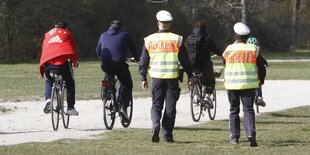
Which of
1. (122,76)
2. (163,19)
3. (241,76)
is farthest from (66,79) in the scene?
(241,76)

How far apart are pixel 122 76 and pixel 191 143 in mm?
3088

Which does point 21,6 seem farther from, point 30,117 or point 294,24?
point 30,117

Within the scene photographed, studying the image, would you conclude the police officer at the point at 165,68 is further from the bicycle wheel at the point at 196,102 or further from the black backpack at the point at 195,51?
the bicycle wheel at the point at 196,102

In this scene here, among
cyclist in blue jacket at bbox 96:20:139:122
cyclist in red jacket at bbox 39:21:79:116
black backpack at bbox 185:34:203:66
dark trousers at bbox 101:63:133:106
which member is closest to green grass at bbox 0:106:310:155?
dark trousers at bbox 101:63:133:106

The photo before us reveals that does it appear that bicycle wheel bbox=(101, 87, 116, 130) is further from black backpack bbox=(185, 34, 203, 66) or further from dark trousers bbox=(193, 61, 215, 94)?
dark trousers bbox=(193, 61, 215, 94)

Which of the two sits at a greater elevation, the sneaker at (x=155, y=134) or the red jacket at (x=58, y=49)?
the red jacket at (x=58, y=49)

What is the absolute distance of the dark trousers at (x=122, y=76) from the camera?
1568 centimetres

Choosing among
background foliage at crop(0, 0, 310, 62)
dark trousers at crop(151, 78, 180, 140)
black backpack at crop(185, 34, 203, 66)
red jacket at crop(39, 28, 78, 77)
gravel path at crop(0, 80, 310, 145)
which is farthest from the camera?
background foliage at crop(0, 0, 310, 62)

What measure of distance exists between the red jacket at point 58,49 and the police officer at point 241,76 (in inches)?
140

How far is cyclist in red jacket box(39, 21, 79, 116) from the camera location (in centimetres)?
1555

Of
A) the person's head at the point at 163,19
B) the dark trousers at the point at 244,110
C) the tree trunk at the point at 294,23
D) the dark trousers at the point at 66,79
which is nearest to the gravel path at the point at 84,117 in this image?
the dark trousers at the point at 66,79

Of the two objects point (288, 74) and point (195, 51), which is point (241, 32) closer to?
point (195, 51)

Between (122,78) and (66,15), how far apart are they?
153 feet

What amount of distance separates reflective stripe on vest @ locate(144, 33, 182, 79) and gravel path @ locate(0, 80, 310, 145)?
191 centimetres
